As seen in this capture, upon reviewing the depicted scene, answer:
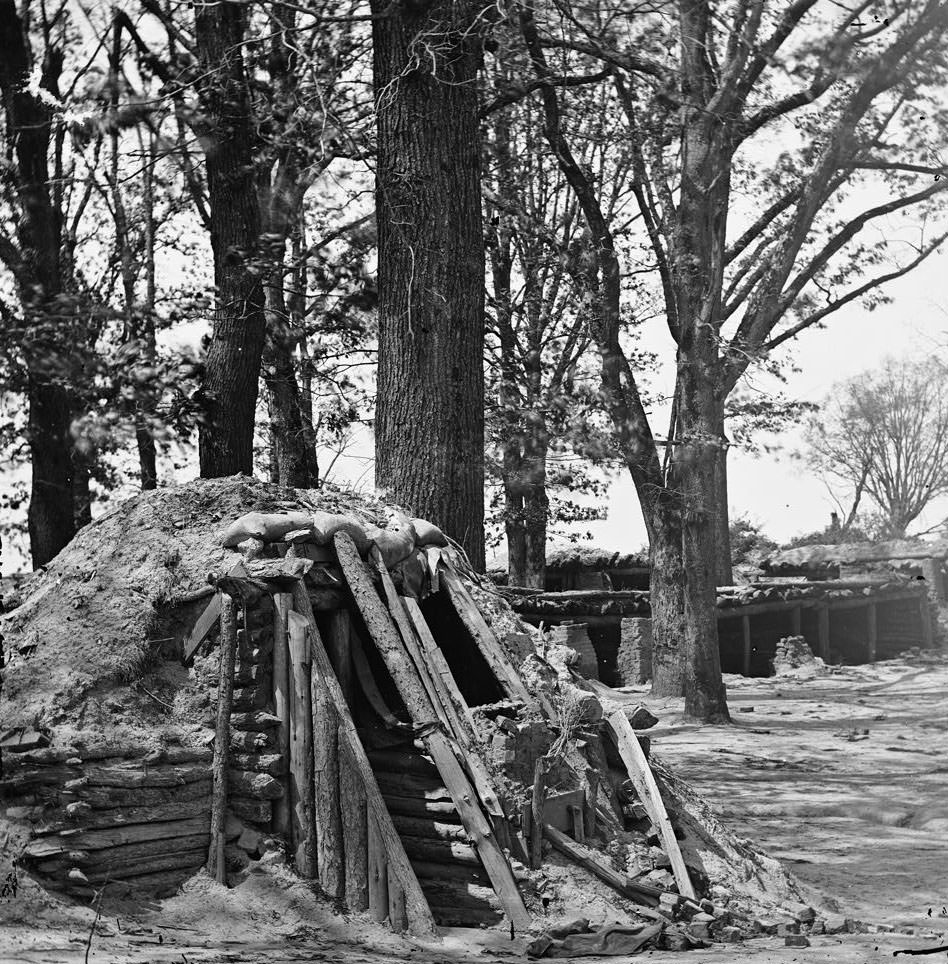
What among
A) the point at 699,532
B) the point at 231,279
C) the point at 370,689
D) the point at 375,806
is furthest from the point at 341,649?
the point at 699,532

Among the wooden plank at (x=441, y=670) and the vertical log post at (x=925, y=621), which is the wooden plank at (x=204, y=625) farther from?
the vertical log post at (x=925, y=621)

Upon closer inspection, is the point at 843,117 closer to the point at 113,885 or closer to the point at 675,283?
the point at 675,283

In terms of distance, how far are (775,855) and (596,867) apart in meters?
2.61

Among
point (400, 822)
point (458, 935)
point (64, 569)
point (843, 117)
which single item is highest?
point (843, 117)

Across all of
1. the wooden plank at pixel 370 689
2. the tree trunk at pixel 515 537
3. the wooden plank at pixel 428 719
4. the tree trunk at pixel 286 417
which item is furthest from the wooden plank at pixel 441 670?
the tree trunk at pixel 515 537

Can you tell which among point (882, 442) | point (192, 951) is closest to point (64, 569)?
point (192, 951)

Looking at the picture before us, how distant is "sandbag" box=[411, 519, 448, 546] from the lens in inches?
286

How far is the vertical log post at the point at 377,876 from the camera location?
17.9ft

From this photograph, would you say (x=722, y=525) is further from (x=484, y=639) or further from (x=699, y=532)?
(x=484, y=639)

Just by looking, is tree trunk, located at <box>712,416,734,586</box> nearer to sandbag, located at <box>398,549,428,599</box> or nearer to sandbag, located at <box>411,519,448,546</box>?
sandbag, located at <box>411,519,448,546</box>

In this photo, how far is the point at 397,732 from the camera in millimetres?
6180

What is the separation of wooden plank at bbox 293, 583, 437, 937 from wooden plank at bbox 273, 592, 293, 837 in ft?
0.35

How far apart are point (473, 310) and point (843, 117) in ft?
27.3

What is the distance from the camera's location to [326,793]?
5.67 metres
